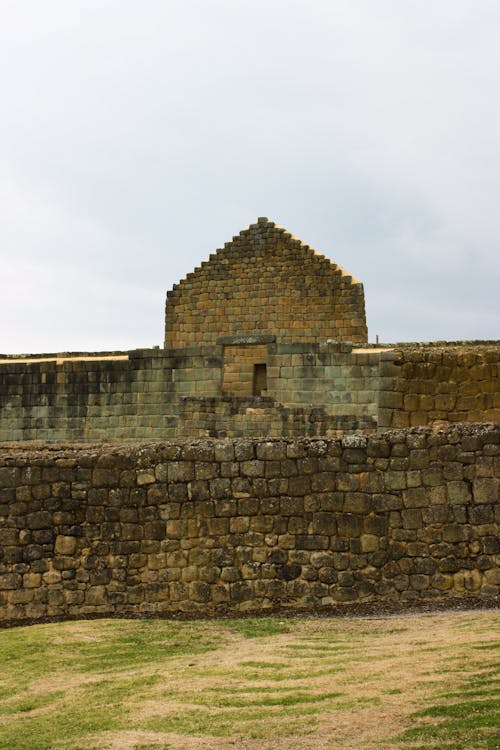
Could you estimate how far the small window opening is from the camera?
19.2 meters

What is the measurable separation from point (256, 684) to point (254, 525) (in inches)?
128

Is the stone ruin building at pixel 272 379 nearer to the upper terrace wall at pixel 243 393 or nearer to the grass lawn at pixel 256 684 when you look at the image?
the upper terrace wall at pixel 243 393

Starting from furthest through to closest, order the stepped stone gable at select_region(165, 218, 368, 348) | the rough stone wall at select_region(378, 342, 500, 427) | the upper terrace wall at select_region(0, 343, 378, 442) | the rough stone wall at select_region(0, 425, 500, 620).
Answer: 1. the stepped stone gable at select_region(165, 218, 368, 348)
2. the upper terrace wall at select_region(0, 343, 378, 442)
3. the rough stone wall at select_region(378, 342, 500, 427)
4. the rough stone wall at select_region(0, 425, 500, 620)

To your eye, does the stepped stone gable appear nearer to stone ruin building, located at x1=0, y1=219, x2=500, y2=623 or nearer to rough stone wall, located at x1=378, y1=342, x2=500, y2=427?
rough stone wall, located at x1=378, y1=342, x2=500, y2=427

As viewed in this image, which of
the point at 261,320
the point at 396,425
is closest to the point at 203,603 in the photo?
the point at 396,425

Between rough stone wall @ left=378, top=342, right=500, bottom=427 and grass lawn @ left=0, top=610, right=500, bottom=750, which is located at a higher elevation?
rough stone wall @ left=378, top=342, right=500, bottom=427

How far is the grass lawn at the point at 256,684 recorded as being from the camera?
6.09 m

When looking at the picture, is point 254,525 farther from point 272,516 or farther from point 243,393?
point 243,393

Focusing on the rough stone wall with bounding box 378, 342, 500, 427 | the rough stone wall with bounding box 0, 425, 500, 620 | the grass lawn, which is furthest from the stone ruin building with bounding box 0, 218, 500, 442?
the grass lawn

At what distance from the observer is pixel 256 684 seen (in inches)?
287

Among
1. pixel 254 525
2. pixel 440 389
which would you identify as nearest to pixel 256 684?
pixel 254 525

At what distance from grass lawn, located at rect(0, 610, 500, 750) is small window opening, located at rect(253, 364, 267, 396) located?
9.71 m

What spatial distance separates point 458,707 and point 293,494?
4.46m

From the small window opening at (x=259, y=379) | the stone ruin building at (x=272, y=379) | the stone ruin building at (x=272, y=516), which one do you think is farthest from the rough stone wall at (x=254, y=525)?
the small window opening at (x=259, y=379)
